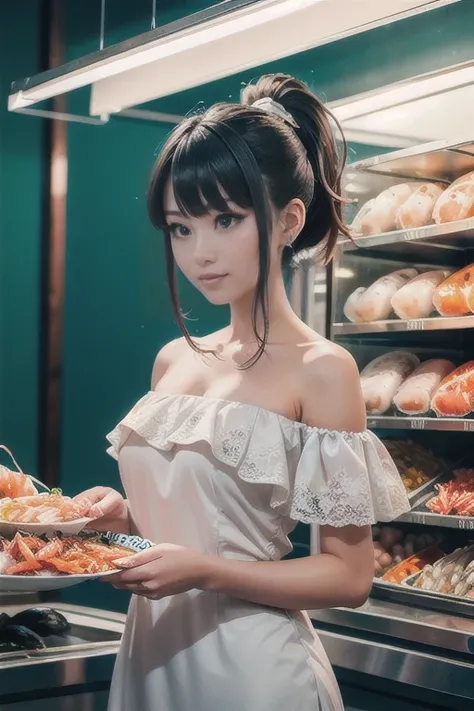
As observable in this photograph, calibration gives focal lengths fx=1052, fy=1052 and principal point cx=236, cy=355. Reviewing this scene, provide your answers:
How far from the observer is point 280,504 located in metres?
1.86

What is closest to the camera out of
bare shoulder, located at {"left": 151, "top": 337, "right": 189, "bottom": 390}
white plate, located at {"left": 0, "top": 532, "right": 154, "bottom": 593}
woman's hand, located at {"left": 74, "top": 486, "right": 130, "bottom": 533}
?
white plate, located at {"left": 0, "top": 532, "right": 154, "bottom": 593}

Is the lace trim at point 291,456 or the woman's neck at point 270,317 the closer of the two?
the lace trim at point 291,456

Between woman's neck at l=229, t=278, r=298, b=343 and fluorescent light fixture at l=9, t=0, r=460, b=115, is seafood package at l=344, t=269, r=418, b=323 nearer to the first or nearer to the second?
fluorescent light fixture at l=9, t=0, r=460, b=115

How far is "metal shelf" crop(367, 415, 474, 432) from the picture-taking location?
9.25ft

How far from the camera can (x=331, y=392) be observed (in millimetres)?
1845

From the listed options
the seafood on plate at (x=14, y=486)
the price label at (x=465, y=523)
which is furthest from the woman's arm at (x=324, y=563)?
the price label at (x=465, y=523)

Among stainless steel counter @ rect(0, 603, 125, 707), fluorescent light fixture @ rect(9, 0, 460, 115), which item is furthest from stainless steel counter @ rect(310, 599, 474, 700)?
fluorescent light fixture @ rect(9, 0, 460, 115)

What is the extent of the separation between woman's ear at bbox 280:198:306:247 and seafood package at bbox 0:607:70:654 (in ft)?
4.76

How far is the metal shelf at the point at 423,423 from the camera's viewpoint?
9.25ft

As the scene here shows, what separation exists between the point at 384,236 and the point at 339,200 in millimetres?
1017

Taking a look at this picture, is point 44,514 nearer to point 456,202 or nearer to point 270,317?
point 270,317

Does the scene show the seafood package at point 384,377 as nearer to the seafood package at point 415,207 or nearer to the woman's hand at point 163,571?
the seafood package at point 415,207

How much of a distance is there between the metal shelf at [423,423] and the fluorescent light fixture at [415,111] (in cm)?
Answer: 75

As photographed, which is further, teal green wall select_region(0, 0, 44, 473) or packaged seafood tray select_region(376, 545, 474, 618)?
teal green wall select_region(0, 0, 44, 473)
